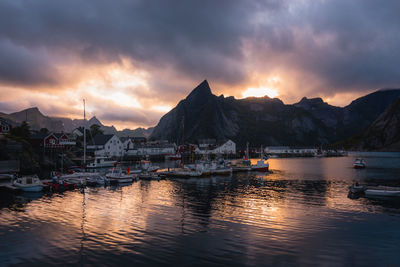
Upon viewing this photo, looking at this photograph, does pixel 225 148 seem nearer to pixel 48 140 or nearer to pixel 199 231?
pixel 48 140

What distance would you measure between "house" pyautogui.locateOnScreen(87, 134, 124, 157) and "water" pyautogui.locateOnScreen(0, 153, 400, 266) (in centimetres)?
8002

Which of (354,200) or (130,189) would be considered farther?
(130,189)

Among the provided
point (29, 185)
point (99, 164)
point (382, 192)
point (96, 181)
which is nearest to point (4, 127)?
point (99, 164)

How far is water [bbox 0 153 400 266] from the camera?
1773 centimetres

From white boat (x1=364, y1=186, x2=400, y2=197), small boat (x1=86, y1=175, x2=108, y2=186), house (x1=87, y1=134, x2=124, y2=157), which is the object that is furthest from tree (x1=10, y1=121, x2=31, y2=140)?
white boat (x1=364, y1=186, x2=400, y2=197)

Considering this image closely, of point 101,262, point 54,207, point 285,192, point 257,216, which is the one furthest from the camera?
point 285,192

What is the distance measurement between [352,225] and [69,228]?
90.5ft

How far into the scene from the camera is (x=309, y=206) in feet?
113

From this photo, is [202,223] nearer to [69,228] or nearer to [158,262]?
[158,262]

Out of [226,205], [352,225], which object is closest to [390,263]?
[352,225]

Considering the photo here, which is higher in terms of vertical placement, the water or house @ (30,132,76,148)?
house @ (30,132,76,148)

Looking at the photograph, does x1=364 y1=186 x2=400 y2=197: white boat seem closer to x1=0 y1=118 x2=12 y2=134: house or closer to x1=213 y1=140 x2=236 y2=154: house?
x1=0 y1=118 x2=12 y2=134: house

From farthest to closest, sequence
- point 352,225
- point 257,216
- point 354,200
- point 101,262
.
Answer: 1. point 354,200
2. point 257,216
3. point 352,225
4. point 101,262

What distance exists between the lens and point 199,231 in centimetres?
2341
